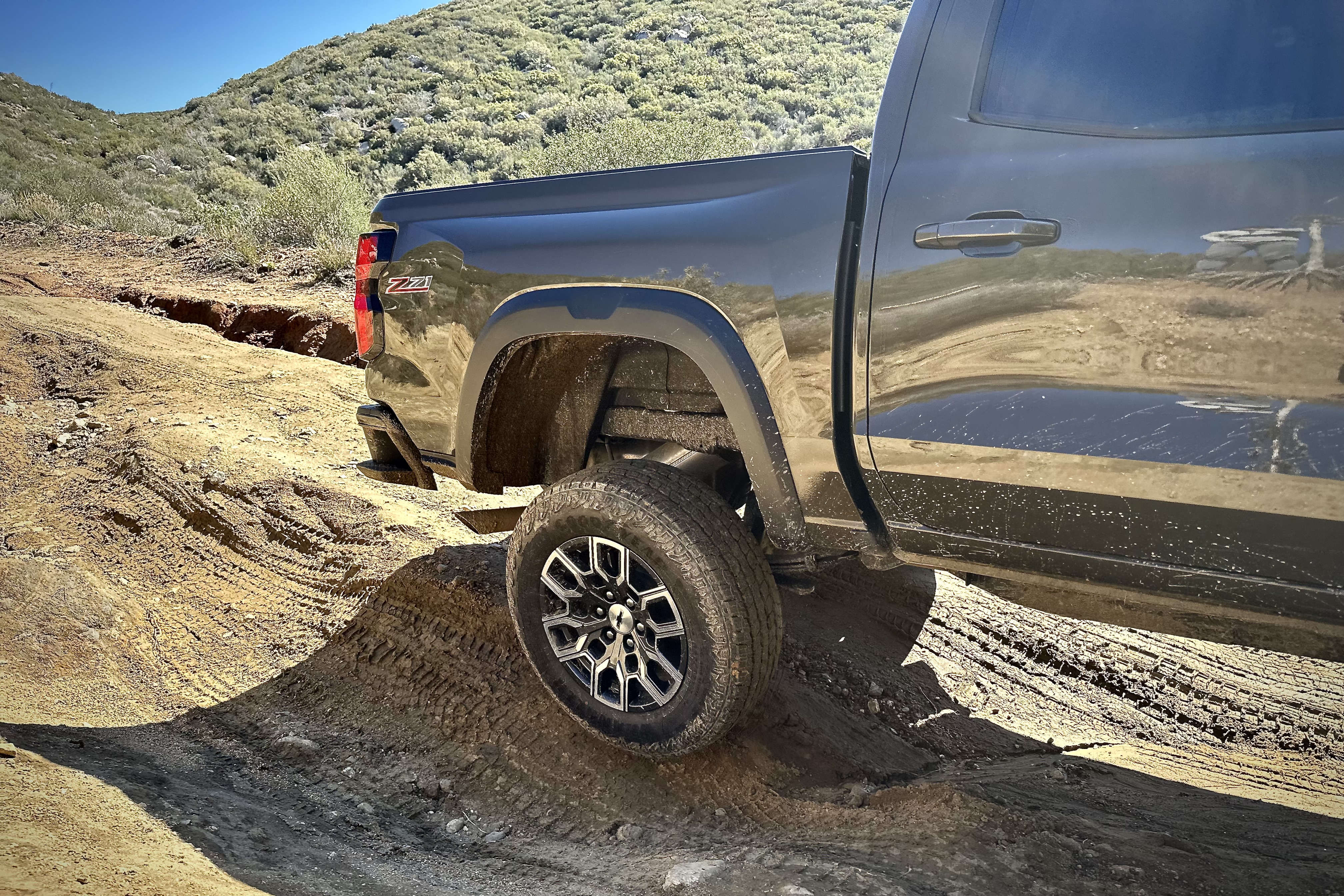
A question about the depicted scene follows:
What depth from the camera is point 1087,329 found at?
6.40 feet

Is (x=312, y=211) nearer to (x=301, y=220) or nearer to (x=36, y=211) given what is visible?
(x=301, y=220)

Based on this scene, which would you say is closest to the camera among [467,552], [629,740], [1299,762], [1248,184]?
[1248,184]

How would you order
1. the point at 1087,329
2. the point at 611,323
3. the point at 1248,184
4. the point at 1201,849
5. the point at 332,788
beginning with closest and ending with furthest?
the point at 1248,184 < the point at 1087,329 < the point at 1201,849 < the point at 611,323 < the point at 332,788

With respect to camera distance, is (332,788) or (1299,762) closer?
(332,788)

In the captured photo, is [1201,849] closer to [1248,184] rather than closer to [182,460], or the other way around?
[1248,184]

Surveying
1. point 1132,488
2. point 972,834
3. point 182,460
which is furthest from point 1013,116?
point 182,460

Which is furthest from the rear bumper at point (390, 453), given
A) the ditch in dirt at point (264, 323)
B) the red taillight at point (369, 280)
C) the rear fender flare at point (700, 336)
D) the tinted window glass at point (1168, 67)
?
the ditch in dirt at point (264, 323)

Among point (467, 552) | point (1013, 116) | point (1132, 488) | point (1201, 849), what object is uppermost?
point (1013, 116)

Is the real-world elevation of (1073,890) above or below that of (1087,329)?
below

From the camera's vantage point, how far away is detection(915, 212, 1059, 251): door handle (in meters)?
1.99

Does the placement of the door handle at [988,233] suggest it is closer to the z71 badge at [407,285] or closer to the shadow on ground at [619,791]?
the shadow on ground at [619,791]

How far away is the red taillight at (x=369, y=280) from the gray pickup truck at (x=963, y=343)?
27 cm

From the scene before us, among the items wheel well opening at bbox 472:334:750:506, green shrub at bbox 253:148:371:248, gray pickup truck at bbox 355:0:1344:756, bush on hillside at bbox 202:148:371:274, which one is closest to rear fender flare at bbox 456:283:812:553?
gray pickup truck at bbox 355:0:1344:756

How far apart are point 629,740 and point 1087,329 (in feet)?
5.93
